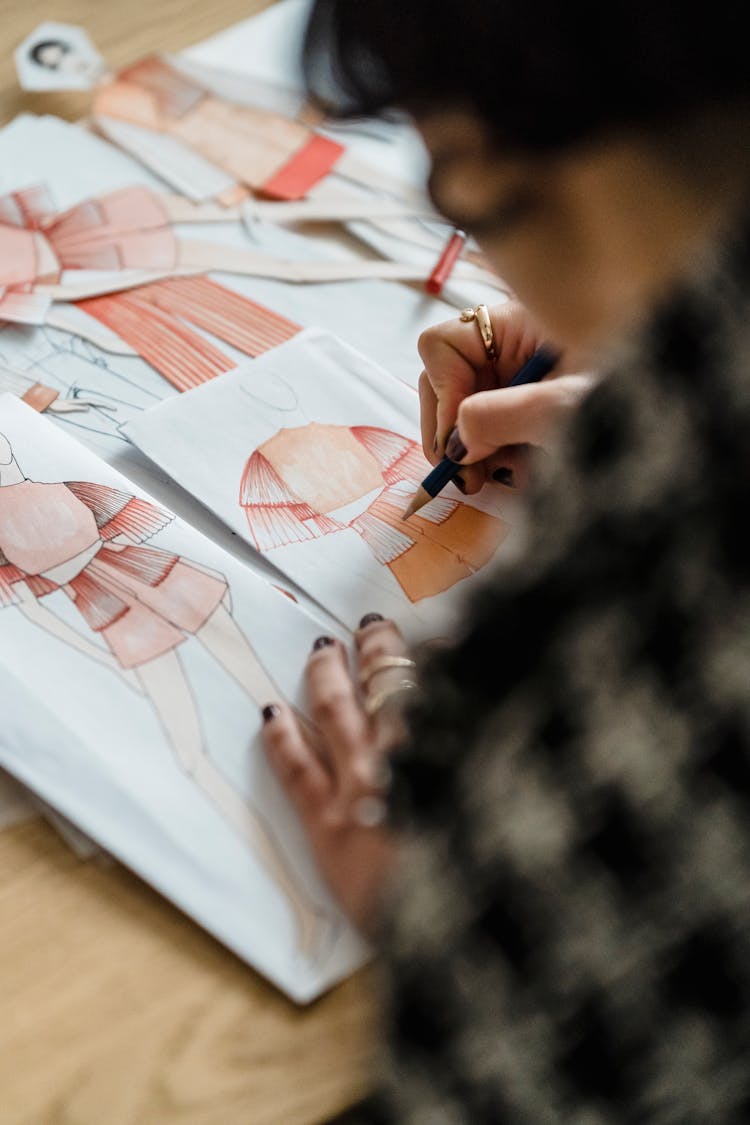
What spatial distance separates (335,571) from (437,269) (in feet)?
0.95

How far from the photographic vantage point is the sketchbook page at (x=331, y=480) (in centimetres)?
58

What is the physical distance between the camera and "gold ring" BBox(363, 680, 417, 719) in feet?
1.61

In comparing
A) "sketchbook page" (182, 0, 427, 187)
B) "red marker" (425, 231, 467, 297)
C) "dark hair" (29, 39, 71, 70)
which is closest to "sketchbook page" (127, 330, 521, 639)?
"red marker" (425, 231, 467, 297)

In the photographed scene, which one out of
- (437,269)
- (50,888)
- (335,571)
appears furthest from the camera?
(437,269)

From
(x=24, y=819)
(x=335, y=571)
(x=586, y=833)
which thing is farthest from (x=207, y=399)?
(x=586, y=833)

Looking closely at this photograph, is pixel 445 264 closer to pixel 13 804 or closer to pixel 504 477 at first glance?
pixel 504 477

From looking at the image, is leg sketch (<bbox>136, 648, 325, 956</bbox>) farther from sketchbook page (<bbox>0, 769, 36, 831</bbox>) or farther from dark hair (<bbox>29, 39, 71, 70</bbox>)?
dark hair (<bbox>29, 39, 71, 70</bbox>)

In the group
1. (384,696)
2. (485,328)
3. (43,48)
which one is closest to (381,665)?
(384,696)

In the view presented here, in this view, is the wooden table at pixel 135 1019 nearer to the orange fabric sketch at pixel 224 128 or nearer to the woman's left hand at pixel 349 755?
the woman's left hand at pixel 349 755

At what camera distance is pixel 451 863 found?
0.38 metres

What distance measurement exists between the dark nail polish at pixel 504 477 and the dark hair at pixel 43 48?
54 centimetres

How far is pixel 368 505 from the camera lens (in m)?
0.62

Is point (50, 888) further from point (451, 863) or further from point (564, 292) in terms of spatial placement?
point (564, 292)

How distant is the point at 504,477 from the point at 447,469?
42 millimetres
